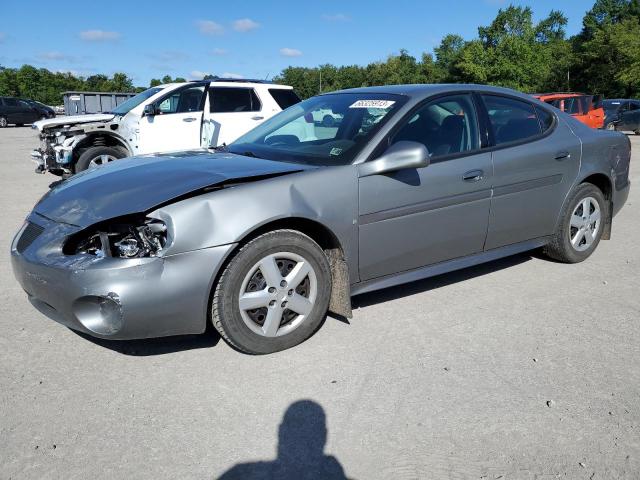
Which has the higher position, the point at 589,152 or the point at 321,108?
the point at 321,108

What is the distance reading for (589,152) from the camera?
16.1 ft

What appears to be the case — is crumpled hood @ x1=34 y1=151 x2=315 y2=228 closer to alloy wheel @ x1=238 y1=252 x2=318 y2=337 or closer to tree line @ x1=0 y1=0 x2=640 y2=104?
alloy wheel @ x1=238 y1=252 x2=318 y2=337

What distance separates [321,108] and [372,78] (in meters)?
87.5

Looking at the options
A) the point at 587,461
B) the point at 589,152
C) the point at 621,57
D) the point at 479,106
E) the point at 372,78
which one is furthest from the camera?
the point at 372,78

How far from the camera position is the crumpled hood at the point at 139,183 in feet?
10.1

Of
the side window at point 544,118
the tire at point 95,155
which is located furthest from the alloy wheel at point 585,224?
the tire at point 95,155

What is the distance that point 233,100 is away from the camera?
33.1 feet

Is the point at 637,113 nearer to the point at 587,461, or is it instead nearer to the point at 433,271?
the point at 433,271

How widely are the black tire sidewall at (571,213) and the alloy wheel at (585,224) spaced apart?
0.12 feet

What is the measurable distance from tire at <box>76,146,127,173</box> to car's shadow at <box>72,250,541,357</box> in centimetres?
609

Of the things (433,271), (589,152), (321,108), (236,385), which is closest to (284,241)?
(236,385)

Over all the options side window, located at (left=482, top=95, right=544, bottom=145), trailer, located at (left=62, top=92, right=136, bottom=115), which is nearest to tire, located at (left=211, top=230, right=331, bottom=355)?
side window, located at (left=482, top=95, right=544, bottom=145)

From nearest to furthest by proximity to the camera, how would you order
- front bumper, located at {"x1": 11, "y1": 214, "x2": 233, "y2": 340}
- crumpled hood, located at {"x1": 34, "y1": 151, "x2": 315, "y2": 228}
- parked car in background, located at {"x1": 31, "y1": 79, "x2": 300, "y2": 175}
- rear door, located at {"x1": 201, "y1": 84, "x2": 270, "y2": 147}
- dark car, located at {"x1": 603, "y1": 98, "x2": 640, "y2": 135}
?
front bumper, located at {"x1": 11, "y1": 214, "x2": 233, "y2": 340}, crumpled hood, located at {"x1": 34, "y1": 151, "x2": 315, "y2": 228}, parked car in background, located at {"x1": 31, "y1": 79, "x2": 300, "y2": 175}, rear door, located at {"x1": 201, "y1": 84, "x2": 270, "y2": 147}, dark car, located at {"x1": 603, "y1": 98, "x2": 640, "y2": 135}

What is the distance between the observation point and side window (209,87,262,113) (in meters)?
9.95
